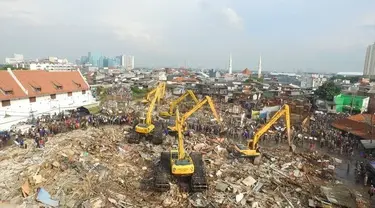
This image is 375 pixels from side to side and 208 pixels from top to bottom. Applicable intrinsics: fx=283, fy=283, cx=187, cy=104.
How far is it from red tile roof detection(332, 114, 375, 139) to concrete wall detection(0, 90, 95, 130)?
3213 cm

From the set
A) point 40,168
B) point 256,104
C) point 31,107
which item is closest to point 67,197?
point 40,168

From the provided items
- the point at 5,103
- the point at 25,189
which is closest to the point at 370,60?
the point at 5,103

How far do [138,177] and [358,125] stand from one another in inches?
965

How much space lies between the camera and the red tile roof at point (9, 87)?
28300mm

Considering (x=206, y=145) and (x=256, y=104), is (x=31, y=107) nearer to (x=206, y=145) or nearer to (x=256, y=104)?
(x=206, y=145)

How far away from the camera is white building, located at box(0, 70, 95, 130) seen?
28450 mm

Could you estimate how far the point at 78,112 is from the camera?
33.5m

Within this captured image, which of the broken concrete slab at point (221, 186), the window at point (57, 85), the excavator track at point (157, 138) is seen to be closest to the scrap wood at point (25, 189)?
the broken concrete slab at point (221, 186)

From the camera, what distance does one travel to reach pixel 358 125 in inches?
1174

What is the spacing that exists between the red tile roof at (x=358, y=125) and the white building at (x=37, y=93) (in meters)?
32.2

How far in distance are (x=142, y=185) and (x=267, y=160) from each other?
394 inches

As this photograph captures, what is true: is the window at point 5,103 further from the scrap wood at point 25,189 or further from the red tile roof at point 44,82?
the scrap wood at point 25,189

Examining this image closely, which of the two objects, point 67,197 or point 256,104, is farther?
point 256,104

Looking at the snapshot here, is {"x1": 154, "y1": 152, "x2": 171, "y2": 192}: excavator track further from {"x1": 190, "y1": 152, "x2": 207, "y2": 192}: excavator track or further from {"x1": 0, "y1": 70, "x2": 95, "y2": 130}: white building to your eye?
{"x1": 0, "y1": 70, "x2": 95, "y2": 130}: white building
